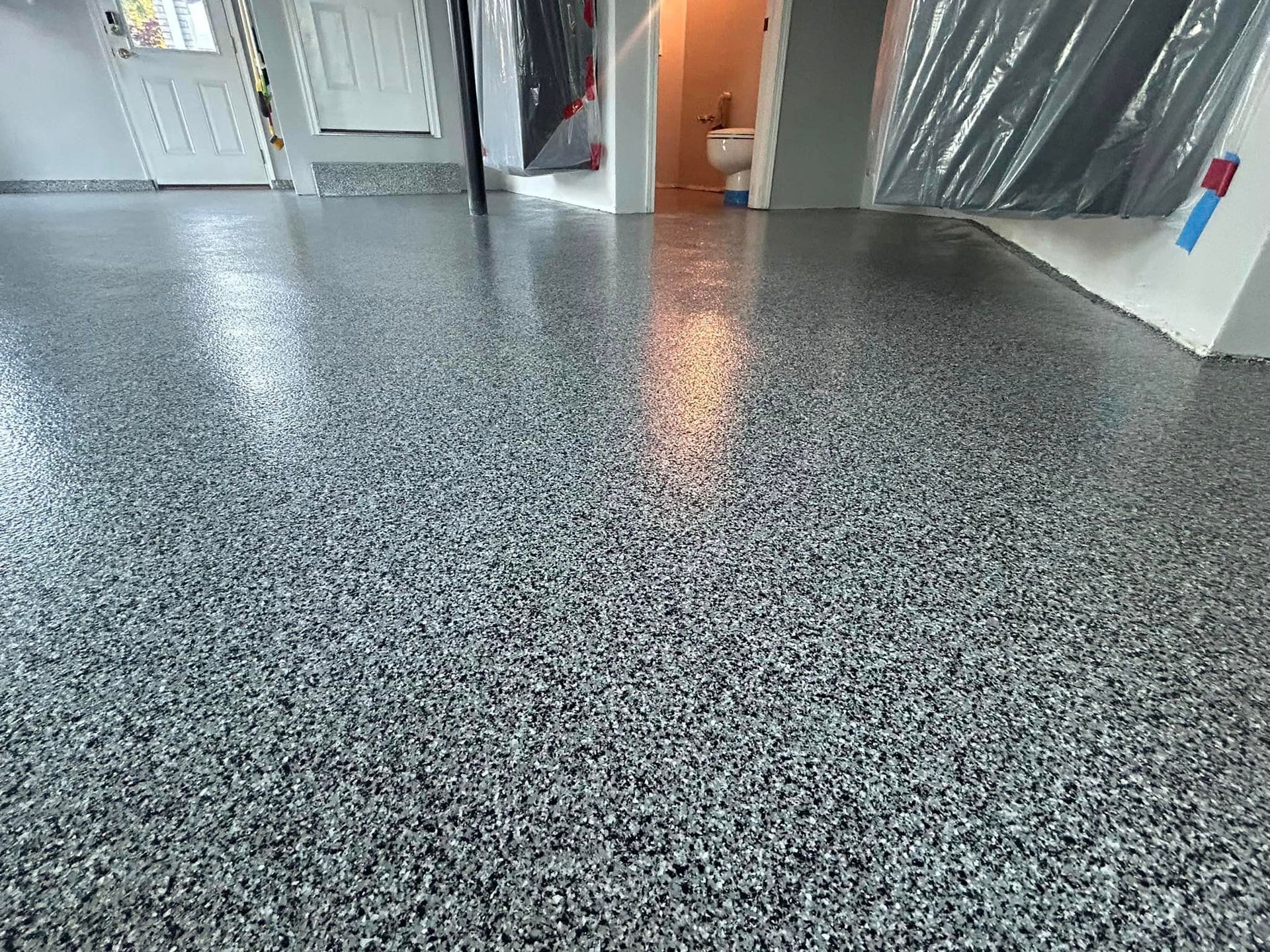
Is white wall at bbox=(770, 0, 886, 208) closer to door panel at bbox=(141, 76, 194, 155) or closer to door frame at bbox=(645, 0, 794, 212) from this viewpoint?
door frame at bbox=(645, 0, 794, 212)

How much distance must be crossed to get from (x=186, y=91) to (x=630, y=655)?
21.2 ft

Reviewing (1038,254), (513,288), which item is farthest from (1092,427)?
(1038,254)

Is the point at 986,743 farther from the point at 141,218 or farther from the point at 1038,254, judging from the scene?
the point at 141,218

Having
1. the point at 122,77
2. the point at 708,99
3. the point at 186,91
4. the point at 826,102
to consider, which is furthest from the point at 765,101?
the point at 122,77

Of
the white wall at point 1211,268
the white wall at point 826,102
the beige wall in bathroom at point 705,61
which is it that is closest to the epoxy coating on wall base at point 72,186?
the beige wall in bathroom at point 705,61

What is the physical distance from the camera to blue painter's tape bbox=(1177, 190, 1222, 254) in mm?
1124

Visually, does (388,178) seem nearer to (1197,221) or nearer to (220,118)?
(220,118)

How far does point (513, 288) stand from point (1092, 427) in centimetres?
137

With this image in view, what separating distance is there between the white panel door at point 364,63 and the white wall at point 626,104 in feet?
6.39

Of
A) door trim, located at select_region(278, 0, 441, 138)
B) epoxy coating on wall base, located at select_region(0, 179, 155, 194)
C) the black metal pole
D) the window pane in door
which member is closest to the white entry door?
the window pane in door

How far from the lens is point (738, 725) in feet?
1.27

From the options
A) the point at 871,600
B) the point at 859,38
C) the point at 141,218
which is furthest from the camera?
the point at 859,38

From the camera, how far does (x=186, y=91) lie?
15.3 feet

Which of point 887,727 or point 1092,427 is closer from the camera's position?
point 887,727
